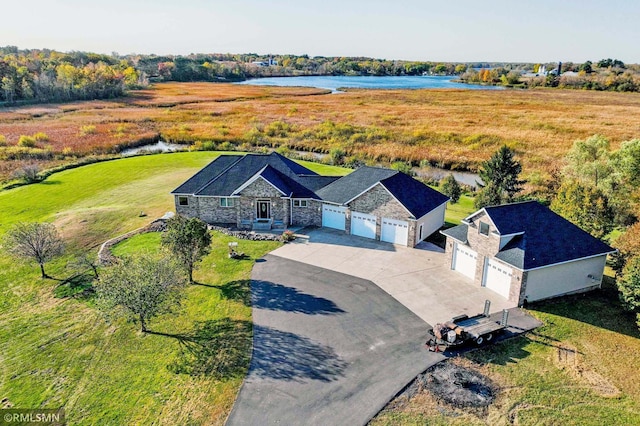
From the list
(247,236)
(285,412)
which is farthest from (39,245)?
(285,412)

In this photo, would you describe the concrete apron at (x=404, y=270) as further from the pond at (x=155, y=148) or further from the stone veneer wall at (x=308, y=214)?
the pond at (x=155, y=148)

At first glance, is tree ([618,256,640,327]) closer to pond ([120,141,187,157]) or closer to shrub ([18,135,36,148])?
pond ([120,141,187,157])

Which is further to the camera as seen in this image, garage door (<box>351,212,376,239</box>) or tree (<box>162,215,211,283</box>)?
garage door (<box>351,212,376,239</box>)

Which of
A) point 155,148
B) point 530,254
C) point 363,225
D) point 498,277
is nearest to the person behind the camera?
point 530,254

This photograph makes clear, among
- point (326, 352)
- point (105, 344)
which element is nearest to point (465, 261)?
point (326, 352)

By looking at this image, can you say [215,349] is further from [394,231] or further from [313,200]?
[313,200]

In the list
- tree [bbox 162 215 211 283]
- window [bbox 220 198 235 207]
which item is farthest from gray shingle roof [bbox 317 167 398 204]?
tree [bbox 162 215 211 283]
